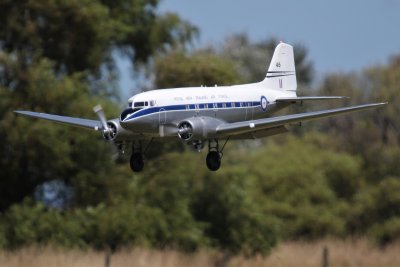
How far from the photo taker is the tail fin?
42.4 metres

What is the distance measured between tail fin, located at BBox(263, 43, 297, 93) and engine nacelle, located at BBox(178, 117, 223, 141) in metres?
5.75

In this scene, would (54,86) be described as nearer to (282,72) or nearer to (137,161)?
(282,72)

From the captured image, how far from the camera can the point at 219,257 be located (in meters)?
62.3

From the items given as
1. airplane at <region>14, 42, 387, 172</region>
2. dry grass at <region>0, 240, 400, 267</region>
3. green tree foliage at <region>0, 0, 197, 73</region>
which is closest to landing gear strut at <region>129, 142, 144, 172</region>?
airplane at <region>14, 42, 387, 172</region>

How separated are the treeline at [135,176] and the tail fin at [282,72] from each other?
1849 cm

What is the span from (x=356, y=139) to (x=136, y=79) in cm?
1793

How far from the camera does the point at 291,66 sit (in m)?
43.8

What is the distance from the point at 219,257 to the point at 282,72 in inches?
828

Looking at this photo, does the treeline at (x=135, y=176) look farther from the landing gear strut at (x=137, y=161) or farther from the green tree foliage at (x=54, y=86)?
the landing gear strut at (x=137, y=161)

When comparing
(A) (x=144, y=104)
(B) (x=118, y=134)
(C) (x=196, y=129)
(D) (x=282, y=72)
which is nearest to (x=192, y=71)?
(D) (x=282, y=72)

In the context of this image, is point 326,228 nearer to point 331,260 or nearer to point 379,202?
point 379,202

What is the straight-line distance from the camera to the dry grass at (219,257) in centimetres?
5328

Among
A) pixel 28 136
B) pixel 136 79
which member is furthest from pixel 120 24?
pixel 28 136

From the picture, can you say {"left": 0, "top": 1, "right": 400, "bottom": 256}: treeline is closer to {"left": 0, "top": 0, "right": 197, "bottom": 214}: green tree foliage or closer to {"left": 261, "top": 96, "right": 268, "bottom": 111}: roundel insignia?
{"left": 0, "top": 0, "right": 197, "bottom": 214}: green tree foliage
